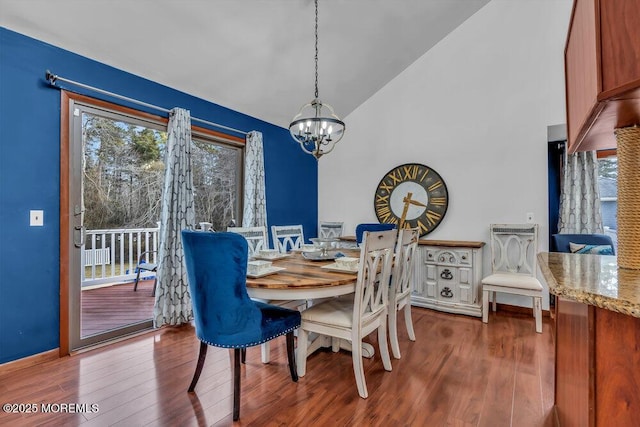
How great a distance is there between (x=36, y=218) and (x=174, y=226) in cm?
104

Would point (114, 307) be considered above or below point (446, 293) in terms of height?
below

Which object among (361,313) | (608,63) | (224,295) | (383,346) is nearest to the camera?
(608,63)

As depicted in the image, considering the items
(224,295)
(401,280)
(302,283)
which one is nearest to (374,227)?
(401,280)

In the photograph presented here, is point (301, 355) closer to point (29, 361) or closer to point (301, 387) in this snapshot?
point (301, 387)

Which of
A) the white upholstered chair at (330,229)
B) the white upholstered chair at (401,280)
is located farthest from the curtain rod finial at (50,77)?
the white upholstered chair at (330,229)

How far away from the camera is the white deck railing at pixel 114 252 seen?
14.1 feet

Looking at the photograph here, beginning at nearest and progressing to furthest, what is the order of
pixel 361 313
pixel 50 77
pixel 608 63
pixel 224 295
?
1. pixel 608 63
2. pixel 224 295
3. pixel 361 313
4. pixel 50 77

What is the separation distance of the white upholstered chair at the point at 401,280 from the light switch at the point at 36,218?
2800mm

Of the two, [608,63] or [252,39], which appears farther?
[252,39]

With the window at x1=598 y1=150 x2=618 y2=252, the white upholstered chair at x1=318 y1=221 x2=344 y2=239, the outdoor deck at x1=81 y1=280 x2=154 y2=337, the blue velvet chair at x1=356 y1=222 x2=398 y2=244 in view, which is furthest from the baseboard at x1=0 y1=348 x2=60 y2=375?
the window at x1=598 y1=150 x2=618 y2=252

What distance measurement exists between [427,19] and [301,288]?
360 centimetres

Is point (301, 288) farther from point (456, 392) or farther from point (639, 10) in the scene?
point (639, 10)

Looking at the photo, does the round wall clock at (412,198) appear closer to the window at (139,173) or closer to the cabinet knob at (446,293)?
the cabinet knob at (446,293)

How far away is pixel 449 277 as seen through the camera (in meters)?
3.65
